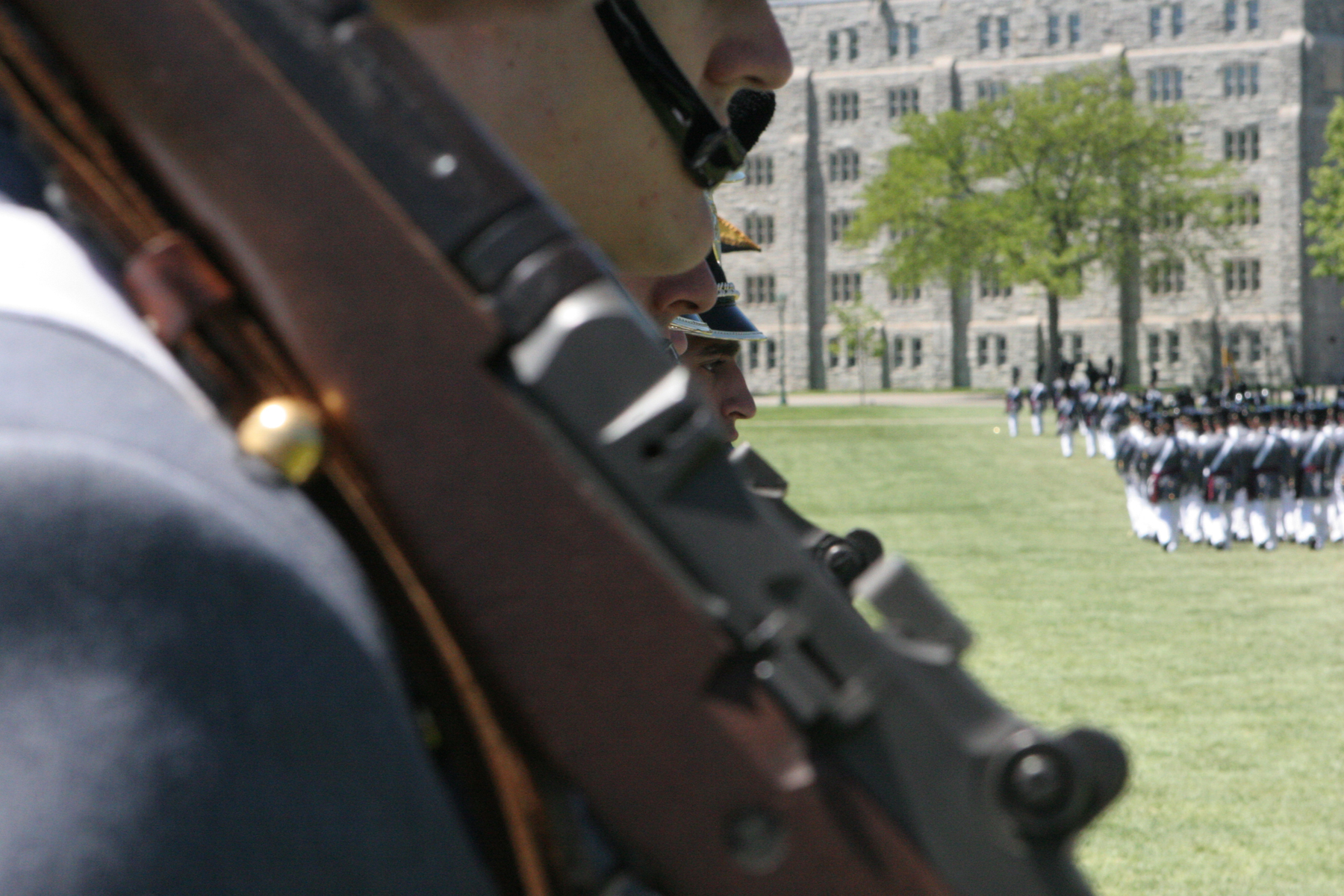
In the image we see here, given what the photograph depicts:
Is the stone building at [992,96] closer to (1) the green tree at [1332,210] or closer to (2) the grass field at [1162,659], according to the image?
(1) the green tree at [1332,210]

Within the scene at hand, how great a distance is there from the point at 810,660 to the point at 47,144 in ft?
1.92

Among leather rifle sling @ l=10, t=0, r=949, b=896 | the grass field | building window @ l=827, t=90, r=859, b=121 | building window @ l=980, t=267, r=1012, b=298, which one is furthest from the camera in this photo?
building window @ l=827, t=90, r=859, b=121

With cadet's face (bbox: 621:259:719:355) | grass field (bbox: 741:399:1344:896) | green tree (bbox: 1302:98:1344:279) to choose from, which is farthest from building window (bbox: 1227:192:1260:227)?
cadet's face (bbox: 621:259:719:355)

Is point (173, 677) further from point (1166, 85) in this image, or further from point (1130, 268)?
point (1166, 85)

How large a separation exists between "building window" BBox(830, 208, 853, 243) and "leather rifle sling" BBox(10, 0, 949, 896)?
68884 mm

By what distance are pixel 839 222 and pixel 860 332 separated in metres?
5.44

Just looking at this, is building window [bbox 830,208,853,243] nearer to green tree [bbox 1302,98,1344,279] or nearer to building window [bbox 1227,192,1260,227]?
building window [bbox 1227,192,1260,227]

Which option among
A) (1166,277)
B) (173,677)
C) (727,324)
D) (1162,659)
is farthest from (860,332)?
(173,677)

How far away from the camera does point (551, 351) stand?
0.87 meters

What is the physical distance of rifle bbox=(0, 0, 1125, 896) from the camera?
87cm

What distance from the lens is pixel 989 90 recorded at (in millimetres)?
67938

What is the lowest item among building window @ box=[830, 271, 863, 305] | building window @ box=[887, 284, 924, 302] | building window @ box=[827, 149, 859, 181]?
building window @ box=[887, 284, 924, 302]

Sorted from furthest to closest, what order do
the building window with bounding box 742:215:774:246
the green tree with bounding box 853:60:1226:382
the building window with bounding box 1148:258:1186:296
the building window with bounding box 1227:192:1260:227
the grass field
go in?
1. the building window with bounding box 742:215:774:246
2. the building window with bounding box 1227:192:1260:227
3. the building window with bounding box 1148:258:1186:296
4. the green tree with bounding box 853:60:1226:382
5. the grass field

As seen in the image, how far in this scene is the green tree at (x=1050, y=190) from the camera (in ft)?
188
